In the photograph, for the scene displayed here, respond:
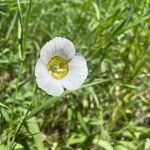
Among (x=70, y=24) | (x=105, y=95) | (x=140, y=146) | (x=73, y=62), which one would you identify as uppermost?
(x=70, y=24)

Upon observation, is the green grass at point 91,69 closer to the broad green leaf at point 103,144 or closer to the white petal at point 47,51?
the broad green leaf at point 103,144

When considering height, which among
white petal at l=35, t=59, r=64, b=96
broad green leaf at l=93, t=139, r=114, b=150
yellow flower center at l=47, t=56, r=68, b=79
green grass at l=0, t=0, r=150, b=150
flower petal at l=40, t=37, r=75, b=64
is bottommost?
broad green leaf at l=93, t=139, r=114, b=150

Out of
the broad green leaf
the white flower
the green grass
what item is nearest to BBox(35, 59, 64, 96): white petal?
the white flower

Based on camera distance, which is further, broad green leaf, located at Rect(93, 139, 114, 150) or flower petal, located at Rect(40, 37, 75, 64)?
broad green leaf, located at Rect(93, 139, 114, 150)

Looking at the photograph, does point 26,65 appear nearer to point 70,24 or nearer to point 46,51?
point 70,24

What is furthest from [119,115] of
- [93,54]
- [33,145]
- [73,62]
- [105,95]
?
[73,62]

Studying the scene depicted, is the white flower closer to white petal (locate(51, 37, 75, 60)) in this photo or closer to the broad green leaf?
white petal (locate(51, 37, 75, 60))

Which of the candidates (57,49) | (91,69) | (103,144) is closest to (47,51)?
(57,49)

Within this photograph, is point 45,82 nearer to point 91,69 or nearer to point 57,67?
point 57,67
